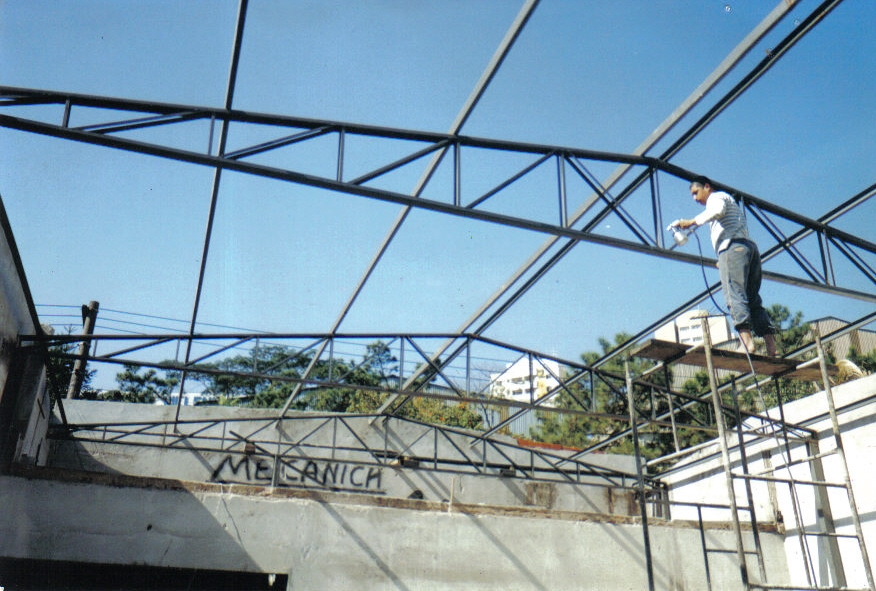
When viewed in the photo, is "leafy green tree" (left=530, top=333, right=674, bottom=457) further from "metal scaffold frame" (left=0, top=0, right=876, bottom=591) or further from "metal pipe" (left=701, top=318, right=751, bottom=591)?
"metal pipe" (left=701, top=318, right=751, bottom=591)

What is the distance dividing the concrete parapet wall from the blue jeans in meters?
4.77

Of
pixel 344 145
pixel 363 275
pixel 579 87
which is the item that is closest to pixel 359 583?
pixel 363 275

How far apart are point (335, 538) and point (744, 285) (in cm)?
626

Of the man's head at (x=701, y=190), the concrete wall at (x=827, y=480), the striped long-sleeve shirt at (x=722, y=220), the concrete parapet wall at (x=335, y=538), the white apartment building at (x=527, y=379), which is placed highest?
the white apartment building at (x=527, y=379)

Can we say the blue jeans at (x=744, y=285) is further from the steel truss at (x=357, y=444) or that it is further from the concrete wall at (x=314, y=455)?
the steel truss at (x=357, y=444)

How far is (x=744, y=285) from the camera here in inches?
273

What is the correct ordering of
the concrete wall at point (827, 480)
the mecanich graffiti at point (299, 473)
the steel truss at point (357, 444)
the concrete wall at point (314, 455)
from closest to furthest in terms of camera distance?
the concrete wall at point (827, 480) < the concrete wall at point (314, 455) < the mecanich graffiti at point (299, 473) < the steel truss at point (357, 444)

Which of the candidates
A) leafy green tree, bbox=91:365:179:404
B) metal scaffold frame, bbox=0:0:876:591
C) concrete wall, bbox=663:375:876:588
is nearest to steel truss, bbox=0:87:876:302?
metal scaffold frame, bbox=0:0:876:591

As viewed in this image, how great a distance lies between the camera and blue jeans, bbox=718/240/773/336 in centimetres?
692

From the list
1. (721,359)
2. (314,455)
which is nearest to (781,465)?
(721,359)

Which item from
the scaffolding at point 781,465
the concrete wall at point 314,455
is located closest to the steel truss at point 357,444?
the concrete wall at point 314,455

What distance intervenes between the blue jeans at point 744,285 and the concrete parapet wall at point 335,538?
4.77 metres

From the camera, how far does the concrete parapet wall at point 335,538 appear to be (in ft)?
29.2

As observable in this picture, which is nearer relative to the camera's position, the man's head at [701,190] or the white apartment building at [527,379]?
the man's head at [701,190]
